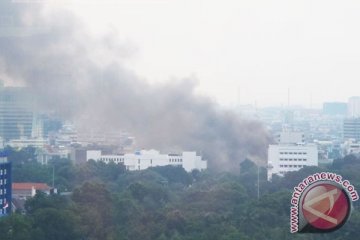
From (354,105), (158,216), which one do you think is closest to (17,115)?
(158,216)

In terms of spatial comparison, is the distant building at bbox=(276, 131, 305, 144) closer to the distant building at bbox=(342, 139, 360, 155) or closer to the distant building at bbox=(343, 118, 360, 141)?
the distant building at bbox=(342, 139, 360, 155)

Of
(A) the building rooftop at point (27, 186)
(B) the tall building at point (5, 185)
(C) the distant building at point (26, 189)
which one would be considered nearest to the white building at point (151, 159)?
(A) the building rooftop at point (27, 186)

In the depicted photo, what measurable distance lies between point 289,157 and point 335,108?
5129 cm

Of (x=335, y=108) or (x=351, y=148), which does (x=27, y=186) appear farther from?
(x=335, y=108)

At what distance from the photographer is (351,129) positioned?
64.2 metres

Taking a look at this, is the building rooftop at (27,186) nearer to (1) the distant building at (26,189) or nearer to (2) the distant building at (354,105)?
(1) the distant building at (26,189)

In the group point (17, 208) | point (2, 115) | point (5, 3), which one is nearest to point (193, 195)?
point (17, 208)

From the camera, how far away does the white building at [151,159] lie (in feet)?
123

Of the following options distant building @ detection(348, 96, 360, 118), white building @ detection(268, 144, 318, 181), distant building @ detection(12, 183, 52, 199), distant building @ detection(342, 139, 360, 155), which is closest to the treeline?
distant building @ detection(12, 183, 52, 199)

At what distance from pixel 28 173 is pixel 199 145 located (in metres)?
8.72

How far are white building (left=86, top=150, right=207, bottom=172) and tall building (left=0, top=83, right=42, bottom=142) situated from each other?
8.77ft

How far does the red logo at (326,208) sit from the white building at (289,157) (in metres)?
27.8

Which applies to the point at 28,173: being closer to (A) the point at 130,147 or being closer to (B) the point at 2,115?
(A) the point at 130,147

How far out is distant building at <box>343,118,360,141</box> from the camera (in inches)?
2489
